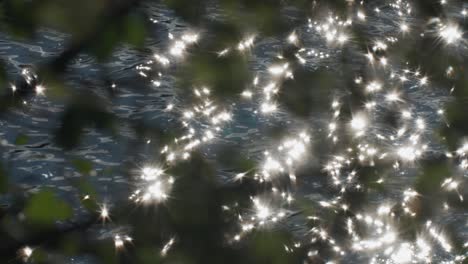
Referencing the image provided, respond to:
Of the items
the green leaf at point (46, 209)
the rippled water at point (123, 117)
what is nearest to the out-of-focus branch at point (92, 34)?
the rippled water at point (123, 117)

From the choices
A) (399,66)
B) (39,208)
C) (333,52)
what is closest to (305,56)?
(333,52)

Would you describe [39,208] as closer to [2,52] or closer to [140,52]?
[2,52]

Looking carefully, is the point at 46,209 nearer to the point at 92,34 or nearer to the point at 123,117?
the point at 123,117

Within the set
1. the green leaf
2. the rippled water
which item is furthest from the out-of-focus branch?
the green leaf

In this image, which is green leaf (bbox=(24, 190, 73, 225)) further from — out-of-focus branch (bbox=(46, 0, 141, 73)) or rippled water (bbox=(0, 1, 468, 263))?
out-of-focus branch (bbox=(46, 0, 141, 73))

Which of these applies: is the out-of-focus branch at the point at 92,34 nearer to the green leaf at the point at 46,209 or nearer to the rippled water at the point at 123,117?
the rippled water at the point at 123,117
